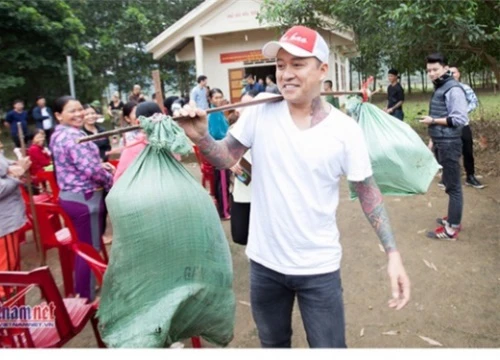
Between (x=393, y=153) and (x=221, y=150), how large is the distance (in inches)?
62.3

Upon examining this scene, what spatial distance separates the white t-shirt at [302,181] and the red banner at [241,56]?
13182 millimetres

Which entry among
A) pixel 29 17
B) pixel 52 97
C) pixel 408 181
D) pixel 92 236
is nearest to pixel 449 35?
pixel 408 181

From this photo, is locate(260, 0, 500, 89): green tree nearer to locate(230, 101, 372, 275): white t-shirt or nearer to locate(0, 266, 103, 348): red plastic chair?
locate(230, 101, 372, 275): white t-shirt

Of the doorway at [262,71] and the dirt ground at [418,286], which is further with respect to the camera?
the doorway at [262,71]

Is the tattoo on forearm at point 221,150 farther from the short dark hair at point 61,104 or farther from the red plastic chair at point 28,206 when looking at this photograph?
the red plastic chair at point 28,206

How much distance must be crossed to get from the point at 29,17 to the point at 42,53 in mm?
1466

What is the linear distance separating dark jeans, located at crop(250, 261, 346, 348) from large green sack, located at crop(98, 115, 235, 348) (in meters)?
0.19

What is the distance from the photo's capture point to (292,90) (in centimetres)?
169

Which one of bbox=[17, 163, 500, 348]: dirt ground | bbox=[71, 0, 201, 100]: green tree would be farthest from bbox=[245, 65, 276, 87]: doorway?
bbox=[17, 163, 500, 348]: dirt ground

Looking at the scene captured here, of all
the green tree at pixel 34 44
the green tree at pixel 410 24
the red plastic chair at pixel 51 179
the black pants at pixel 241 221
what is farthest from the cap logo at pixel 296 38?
the green tree at pixel 34 44

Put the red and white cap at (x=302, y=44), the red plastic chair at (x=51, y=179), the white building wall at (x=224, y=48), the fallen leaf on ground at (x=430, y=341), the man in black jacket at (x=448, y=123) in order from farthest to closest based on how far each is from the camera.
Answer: the white building wall at (x=224, y=48) < the red plastic chair at (x=51, y=179) < the man in black jacket at (x=448, y=123) < the fallen leaf on ground at (x=430, y=341) < the red and white cap at (x=302, y=44)

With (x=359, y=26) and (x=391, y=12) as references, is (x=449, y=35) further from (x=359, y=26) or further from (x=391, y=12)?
(x=359, y=26)

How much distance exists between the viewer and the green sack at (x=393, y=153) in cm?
287

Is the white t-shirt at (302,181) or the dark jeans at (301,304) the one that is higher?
the white t-shirt at (302,181)
